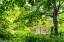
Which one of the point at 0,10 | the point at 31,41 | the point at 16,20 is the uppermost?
the point at 0,10

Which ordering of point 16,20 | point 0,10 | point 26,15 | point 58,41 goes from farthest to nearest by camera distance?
1. point 16,20
2. point 26,15
3. point 58,41
4. point 0,10

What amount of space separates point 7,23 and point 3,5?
193 inches

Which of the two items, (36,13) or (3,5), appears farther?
(36,13)

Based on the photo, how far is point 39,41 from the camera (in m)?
8.62

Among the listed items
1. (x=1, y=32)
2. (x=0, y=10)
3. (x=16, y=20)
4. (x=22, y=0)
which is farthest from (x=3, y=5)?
(x=1, y=32)

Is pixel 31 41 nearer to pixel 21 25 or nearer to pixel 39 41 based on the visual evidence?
pixel 39 41

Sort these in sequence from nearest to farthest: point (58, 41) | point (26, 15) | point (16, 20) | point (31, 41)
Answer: point (58, 41) < point (31, 41) < point (26, 15) < point (16, 20)

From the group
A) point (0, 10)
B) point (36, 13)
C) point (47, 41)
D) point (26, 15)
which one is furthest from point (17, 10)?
A: point (0, 10)

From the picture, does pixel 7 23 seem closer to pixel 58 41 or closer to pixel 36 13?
pixel 36 13

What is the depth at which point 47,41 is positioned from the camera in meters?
8.72

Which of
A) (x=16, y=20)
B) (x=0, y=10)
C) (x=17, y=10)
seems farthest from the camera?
(x=17, y=10)

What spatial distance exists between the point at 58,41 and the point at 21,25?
3.44 metres

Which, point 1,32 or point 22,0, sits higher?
point 22,0

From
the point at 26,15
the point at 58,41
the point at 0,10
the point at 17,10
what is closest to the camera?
the point at 0,10
